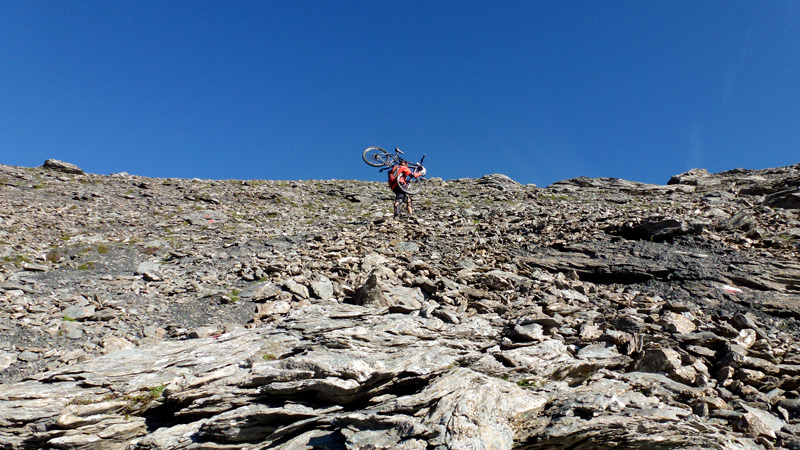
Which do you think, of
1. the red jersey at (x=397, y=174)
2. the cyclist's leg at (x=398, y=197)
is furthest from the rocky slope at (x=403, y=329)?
the red jersey at (x=397, y=174)

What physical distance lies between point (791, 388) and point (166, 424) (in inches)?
517

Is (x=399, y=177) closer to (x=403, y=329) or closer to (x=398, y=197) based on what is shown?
(x=398, y=197)

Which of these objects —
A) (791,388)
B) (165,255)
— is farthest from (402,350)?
(165,255)

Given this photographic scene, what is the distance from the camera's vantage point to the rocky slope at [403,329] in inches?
304

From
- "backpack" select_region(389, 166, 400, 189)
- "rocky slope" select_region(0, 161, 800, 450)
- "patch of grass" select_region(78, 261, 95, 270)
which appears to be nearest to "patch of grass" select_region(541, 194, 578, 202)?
"rocky slope" select_region(0, 161, 800, 450)

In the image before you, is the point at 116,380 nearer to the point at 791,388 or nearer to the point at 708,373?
the point at 708,373

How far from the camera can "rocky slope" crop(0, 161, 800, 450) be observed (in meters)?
7.72

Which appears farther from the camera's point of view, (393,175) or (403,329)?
(393,175)

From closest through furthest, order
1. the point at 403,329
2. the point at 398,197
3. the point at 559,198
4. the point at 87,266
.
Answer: the point at 403,329 → the point at 87,266 → the point at 398,197 → the point at 559,198

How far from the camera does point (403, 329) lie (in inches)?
420

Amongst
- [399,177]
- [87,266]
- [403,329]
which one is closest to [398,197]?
[399,177]

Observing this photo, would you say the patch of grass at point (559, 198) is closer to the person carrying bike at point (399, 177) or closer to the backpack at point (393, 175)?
the person carrying bike at point (399, 177)

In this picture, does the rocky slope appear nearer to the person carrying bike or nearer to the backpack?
the person carrying bike

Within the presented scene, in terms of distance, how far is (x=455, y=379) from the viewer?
8.40 metres
